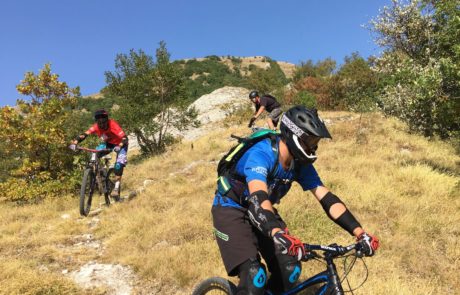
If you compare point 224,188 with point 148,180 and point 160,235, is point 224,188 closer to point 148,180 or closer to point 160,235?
point 160,235

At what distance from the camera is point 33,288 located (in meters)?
5.41

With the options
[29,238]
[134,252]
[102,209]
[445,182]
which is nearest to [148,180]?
[102,209]

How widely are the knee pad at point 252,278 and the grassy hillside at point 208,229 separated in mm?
2461

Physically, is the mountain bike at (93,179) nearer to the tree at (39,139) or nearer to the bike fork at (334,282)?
the tree at (39,139)

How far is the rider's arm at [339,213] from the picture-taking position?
11.3 feet

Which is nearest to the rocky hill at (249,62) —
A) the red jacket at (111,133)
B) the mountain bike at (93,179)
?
the red jacket at (111,133)

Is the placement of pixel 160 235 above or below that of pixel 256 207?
below

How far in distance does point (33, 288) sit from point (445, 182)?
967 cm

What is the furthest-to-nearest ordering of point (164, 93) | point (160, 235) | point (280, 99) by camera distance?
point (280, 99), point (164, 93), point (160, 235)

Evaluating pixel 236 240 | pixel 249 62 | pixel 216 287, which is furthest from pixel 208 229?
pixel 249 62

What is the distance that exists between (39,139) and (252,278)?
1143cm

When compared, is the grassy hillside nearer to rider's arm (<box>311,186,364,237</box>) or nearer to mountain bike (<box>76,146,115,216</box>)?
mountain bike (<box>76,146,115,216</box>)

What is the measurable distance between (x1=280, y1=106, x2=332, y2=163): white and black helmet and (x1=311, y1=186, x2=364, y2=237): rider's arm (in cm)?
55

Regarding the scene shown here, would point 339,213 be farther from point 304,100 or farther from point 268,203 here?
point 304,100
